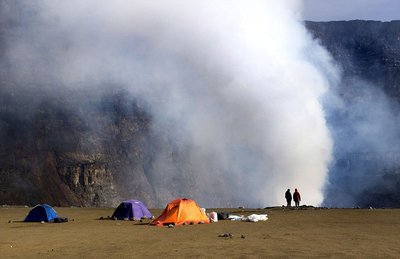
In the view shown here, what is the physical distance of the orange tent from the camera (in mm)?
28438

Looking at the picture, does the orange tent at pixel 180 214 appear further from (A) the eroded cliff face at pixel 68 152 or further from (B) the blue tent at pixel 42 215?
(A) the eroded cliff face at pixel 68 152

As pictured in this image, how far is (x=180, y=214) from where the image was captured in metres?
28.5

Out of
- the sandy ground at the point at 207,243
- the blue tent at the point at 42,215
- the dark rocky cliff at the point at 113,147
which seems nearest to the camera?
the sandy ground at the point at 207,243

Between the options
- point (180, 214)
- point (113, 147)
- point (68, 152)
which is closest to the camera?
point (180, 214)

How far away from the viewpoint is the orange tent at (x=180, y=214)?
28438 mm

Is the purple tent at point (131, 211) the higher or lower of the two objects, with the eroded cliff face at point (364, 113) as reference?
lower

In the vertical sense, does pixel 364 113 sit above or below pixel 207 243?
above

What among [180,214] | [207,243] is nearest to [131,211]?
[180,214]

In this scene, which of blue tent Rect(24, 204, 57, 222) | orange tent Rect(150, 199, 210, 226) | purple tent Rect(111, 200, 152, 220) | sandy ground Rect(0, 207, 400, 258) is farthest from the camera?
purple tent Rect(111, 200, 152, 220)

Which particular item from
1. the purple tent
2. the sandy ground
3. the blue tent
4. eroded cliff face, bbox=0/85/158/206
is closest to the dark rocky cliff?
eroded cliff face, bbox=0/85/158/206

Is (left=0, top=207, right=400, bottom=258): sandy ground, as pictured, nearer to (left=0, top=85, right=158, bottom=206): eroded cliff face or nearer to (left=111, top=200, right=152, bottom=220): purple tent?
(left=111, top=200, right=152, bottom=220): purple tent

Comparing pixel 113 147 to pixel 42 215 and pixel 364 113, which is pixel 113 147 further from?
pixel 364 113

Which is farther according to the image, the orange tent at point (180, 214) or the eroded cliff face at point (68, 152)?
the eroded cliff face at point (68, 152)

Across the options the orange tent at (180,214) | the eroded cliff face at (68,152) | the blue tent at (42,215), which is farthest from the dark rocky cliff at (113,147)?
the orange tent at (180,214)
